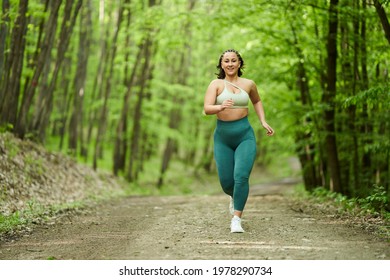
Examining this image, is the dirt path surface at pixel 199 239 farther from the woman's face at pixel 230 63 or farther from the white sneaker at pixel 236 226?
the woman's face at pixel 230 63

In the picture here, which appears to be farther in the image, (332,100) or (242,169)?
(332,100)

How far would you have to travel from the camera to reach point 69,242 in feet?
19.4

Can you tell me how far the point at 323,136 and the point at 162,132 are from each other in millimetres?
12904

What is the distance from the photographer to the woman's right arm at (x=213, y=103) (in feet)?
19.0

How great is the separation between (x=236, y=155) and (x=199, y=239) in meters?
1.17

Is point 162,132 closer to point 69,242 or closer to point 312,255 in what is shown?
point 69,242

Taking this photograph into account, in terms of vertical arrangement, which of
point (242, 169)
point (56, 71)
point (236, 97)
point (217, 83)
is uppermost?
point (56, 71)

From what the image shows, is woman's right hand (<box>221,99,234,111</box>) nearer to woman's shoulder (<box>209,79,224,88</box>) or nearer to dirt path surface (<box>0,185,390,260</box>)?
woman's shoulder (<box>209,79,224,88</box>)

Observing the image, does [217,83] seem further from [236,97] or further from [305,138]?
[305,138]

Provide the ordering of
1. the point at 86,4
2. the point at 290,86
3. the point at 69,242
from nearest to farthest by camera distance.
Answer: the point at 69,242 < the point at 290,86 < the point at 86,4

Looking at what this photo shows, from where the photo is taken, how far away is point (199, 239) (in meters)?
5.73

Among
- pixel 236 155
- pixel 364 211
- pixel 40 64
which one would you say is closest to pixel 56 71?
pixel 40 64
